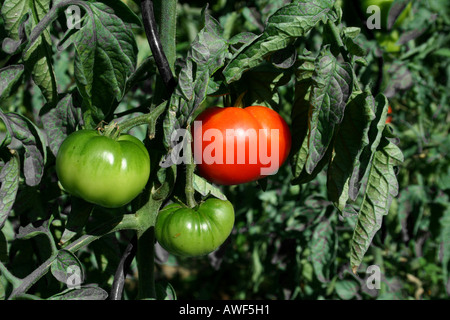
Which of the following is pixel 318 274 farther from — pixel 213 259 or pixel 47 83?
pixel 47 83

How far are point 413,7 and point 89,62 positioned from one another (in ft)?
4.11

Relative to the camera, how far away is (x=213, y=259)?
130cm

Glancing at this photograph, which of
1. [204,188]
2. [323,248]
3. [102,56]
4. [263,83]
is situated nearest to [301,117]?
[263,83]

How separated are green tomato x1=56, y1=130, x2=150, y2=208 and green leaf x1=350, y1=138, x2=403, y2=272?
0.99 ft

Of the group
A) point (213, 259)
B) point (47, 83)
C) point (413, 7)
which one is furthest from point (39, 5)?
point (413, 7)

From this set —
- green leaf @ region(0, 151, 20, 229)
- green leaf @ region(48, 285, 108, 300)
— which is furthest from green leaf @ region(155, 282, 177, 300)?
green leaf @ region(0, 151, 20, 229)

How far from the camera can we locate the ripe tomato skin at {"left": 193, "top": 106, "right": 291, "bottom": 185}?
670mm

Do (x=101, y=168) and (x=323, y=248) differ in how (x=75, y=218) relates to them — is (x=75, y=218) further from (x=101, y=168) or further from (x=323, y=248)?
(x=323, y=248)

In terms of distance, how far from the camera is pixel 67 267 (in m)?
0.63

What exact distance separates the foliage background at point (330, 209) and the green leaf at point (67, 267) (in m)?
0.17

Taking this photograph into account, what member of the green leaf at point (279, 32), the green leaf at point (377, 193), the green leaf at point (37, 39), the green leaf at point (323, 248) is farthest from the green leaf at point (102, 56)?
the green leaf at point (323, 248)

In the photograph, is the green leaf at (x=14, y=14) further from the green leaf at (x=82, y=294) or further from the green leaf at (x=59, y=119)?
the green leaf at (x=82, y=294)

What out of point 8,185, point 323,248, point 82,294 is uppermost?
point 8,185

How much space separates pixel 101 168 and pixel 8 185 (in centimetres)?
17
